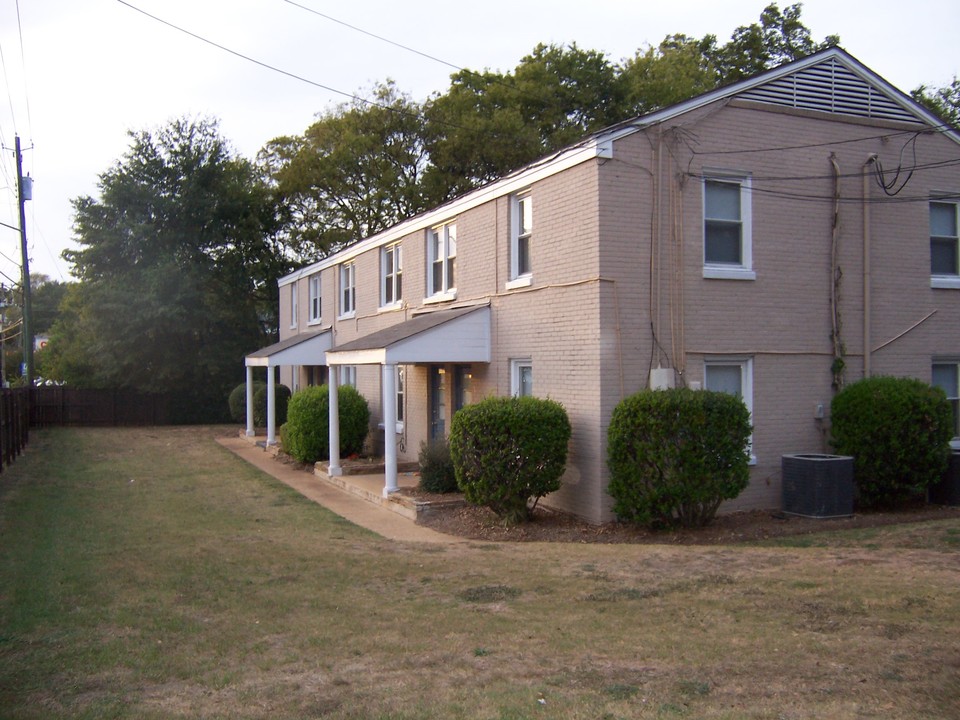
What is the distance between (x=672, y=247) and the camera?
12.5 m

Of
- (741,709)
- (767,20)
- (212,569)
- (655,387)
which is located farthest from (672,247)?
(767,20)

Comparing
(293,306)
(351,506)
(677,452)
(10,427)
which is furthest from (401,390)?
(293,306)

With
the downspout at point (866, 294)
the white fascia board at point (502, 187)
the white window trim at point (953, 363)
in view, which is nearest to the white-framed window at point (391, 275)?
the white fascia board at point (502, 187)

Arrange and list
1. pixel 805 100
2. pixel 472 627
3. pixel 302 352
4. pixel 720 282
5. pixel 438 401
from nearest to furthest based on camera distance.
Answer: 1. pixel 472 627
2. pixel 720 282
3. pixel 805 100
4. pixel 438 401
5. pixel 302 352

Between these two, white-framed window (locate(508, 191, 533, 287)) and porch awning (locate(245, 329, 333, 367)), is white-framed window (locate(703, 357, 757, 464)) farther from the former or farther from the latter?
porch awning (locate(245, 329, 333, 367))

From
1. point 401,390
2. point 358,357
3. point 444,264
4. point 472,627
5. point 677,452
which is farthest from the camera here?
point 401,390

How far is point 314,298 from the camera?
92.1ft

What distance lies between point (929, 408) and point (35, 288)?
280 ft

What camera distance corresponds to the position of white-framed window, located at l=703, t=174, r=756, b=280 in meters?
12.9

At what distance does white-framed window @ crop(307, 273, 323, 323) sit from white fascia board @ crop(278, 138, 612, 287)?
5.01 metres

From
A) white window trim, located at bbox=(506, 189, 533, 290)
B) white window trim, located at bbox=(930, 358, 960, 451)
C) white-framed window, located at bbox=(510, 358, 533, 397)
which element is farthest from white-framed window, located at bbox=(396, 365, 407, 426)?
white window trim, located at bbox=(930, 358, 960, 451)

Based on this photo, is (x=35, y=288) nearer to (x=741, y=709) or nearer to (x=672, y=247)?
(x=672, y=247)

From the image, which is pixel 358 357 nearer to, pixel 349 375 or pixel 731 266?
pixel 731 266

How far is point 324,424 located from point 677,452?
10884 millimetres
